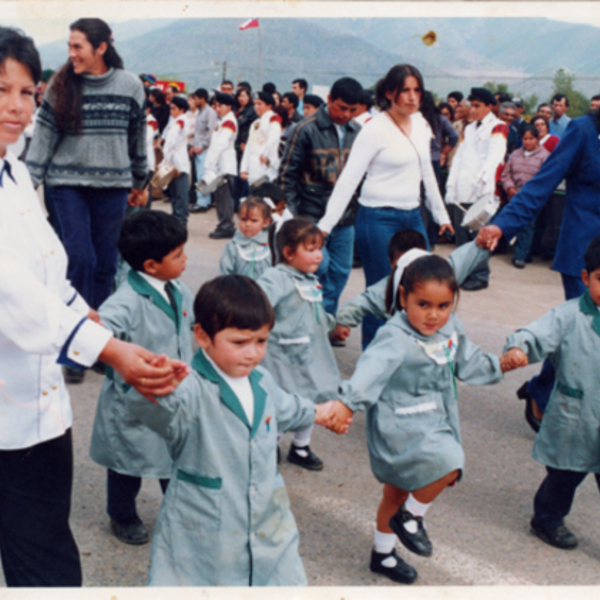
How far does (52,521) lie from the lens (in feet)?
6.97

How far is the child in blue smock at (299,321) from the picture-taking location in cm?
380

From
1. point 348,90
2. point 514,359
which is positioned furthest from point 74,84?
point 514,359

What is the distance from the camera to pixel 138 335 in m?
3.10

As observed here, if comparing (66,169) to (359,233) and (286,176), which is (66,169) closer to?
(286,176)

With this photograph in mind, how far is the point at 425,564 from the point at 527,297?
537cm

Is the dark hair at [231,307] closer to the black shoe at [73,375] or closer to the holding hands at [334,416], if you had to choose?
the holding hands at [334,416]

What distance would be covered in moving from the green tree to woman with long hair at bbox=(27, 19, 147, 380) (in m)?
9.12


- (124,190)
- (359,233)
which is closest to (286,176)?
(359,233)

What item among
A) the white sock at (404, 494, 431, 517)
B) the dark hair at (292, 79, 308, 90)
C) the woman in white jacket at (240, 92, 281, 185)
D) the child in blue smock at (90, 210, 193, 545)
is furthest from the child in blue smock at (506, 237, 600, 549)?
the dark hair at (292, 79, 308, 90)

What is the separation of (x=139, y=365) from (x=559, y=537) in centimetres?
231

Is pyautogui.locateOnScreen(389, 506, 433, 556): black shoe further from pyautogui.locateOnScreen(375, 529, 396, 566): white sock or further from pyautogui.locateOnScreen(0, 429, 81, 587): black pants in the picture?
pyautogui.locateOnScreen(0, 429, 81, 587): black pants

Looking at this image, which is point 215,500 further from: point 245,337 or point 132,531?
point 132,531

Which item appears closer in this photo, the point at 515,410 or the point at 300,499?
the point at 300,499

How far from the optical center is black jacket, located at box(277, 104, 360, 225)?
5324 mm
